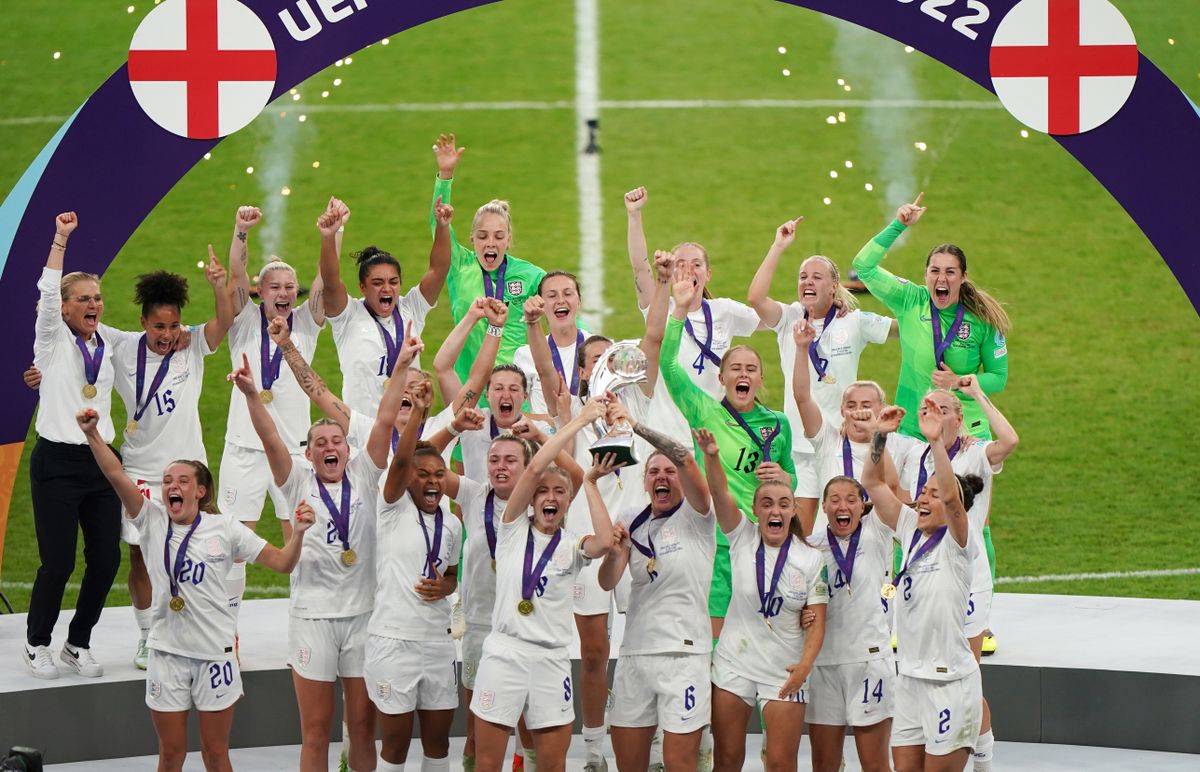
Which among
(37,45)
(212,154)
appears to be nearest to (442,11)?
(212,154)

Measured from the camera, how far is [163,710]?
7.14 metres

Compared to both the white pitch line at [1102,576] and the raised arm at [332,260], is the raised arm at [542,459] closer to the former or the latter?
the raised arm at [332,260]

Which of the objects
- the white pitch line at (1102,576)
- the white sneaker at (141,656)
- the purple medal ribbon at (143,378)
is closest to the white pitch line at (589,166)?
the white pitch line at (1102,576)

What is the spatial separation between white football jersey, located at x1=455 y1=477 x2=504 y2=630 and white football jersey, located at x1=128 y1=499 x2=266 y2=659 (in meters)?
0.84

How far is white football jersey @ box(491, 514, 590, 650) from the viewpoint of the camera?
707 cm

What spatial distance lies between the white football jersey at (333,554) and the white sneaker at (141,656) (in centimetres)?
120

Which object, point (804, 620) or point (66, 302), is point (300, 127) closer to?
point (66, 302)

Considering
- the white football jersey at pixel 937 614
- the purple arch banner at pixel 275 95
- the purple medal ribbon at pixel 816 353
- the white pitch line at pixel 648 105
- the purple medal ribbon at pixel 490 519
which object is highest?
the white pitch line at pixel 648 105

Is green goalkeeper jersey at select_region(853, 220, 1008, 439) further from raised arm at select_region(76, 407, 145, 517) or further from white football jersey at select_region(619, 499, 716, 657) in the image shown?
raised arm at select_region(76, 407, 145, 517)

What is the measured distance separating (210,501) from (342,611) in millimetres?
684

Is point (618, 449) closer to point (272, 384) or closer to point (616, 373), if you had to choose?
A: point (616, 373)

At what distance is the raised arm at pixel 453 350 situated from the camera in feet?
25.0

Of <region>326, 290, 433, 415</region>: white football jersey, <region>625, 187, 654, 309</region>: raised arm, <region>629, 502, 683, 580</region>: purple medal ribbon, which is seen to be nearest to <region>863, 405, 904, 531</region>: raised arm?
<region>629, 502, 683, 580</region>: purple medal ribbon

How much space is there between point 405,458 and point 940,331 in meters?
2.83
